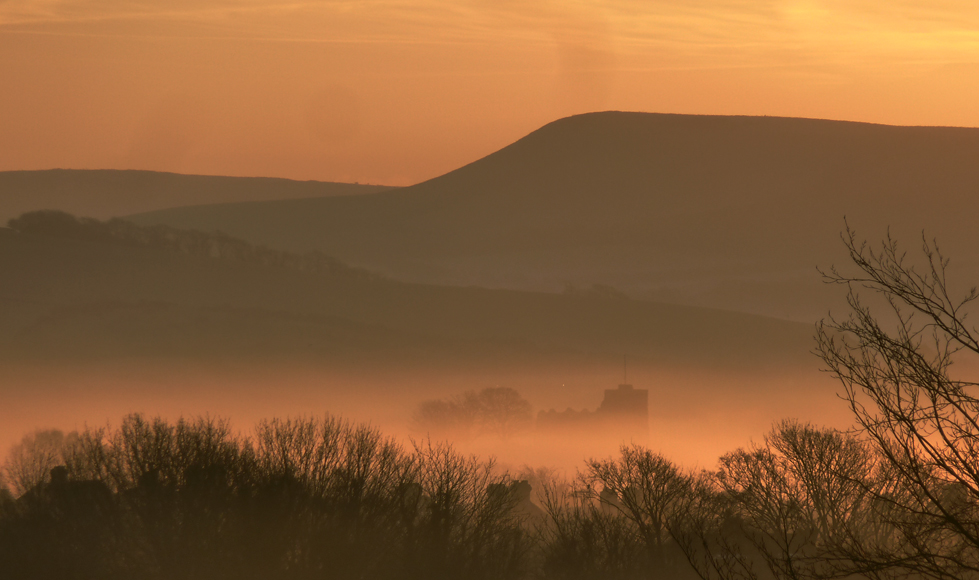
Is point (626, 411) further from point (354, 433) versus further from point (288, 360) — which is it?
point (354, 433)

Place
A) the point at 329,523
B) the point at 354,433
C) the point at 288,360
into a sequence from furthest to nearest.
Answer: the point at 288,360 → the point at 354,433 → the point at 329,523

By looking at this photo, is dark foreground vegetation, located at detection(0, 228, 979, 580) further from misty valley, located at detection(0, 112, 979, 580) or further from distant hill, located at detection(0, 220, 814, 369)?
distant hill, located at detection(0, 220, 814, 369)

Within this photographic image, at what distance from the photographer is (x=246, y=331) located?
6919 inches

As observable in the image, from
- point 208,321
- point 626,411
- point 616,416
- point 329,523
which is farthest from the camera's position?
point 208,321

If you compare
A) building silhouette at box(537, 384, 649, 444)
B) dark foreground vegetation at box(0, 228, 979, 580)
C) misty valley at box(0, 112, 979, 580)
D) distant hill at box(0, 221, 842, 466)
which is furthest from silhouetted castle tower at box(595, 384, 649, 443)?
dark foreground vegetation at box(0, 228, 979, 580)

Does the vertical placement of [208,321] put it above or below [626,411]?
above

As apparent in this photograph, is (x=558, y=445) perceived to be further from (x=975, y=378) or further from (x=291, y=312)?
(x=975, y=378)

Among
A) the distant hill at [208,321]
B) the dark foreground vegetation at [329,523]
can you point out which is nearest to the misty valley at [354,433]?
the dark foreground vegetation at [329,523]

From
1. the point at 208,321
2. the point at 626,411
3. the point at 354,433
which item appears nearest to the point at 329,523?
the point at 354,433

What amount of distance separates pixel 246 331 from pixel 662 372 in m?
72.6

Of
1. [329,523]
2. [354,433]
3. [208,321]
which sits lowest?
[329,523]

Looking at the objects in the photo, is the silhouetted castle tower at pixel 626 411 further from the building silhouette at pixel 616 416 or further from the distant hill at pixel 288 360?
the distant hill at pixel 288 360

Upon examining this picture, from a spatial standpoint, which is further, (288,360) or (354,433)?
(288,360)

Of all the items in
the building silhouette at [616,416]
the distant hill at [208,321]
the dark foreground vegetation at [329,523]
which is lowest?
the dark foreground vegetation at [329,523]
